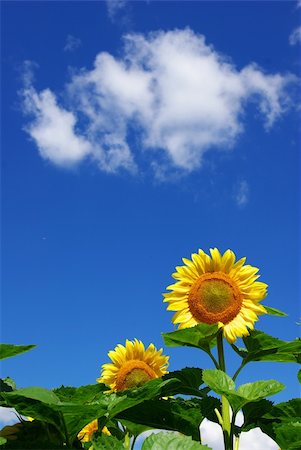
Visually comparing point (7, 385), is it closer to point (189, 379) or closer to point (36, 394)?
point (36, 394)

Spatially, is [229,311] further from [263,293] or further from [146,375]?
[146,375]

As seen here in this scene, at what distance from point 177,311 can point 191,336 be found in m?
0.38

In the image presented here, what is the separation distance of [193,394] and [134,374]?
959mm

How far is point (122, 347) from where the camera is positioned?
4.73 metres

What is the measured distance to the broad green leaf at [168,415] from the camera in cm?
334

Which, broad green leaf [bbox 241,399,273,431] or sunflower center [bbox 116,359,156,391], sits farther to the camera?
sunflower center [bbox 116,359,156,391]

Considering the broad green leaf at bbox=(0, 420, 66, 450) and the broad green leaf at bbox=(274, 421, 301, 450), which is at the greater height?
the broad green leaf at bbox=(274, 421, 301, 450)

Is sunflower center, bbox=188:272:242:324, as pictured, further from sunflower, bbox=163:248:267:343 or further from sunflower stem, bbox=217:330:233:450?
sunflower stem, bbox=217:330:233:450

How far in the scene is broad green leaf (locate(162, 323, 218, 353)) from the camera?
3443mm

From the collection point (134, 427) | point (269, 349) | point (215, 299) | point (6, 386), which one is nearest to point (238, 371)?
point (269, 349)

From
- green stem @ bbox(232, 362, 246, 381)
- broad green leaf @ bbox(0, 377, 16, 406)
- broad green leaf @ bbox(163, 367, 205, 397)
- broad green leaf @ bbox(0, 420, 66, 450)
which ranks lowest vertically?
broad green leaf @ bbox(0, 420, 66, 450)

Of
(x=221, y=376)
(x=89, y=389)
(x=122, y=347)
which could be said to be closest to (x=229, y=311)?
(x=221, y=376)

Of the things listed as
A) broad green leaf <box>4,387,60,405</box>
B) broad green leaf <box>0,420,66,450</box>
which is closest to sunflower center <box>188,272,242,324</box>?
broad green leaf <box>0,420,66,450</box>

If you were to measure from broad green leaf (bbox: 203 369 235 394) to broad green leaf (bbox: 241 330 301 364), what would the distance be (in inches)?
14.0
